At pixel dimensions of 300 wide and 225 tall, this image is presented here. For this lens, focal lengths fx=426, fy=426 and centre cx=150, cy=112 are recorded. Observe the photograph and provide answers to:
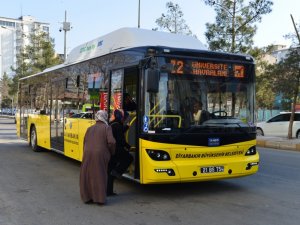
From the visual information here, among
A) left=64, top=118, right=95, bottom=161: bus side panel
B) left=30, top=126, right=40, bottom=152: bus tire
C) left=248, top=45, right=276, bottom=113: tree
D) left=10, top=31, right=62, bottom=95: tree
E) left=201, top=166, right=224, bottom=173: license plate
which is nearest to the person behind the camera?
left=201, top=166, right=224, bottom=173: license plate

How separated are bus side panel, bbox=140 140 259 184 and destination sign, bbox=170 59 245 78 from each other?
1.32m

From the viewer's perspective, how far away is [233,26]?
2300 cm

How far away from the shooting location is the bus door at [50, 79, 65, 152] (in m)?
11.9

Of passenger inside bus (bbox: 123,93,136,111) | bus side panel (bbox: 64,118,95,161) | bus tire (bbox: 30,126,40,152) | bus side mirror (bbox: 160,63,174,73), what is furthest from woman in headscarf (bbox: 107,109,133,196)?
bus tire (bbox: 30,126,40,152)

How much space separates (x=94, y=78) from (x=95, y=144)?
296 cm

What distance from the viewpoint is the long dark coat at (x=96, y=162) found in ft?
22.9

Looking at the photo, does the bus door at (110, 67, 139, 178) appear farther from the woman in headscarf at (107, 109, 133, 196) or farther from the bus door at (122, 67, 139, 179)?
the woman in headscarf at (107, 109, 133, 196)

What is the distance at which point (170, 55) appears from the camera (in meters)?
7.41

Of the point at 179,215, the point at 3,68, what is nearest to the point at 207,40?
the point at 179,215

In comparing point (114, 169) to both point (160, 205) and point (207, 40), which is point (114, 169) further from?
point (207, 40)

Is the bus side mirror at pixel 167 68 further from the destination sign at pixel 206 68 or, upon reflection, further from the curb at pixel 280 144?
the curb at pixel 280 144

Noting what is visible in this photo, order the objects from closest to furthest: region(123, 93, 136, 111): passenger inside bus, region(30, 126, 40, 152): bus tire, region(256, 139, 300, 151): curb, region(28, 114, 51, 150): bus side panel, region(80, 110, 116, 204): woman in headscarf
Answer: region(80, 110, 116, 204): woman in headscarf
region(123, 93, 136, 111): passenger inside bus
region(28, 114, 51, 150): bus side panel
region(30, 126, 40, 152): bus tire
region(256, 139, 300, 151): curb

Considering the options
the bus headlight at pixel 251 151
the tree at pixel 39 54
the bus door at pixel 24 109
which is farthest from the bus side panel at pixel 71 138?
the tree at pixel 39 54

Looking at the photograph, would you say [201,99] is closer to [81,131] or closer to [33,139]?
[81,131]
